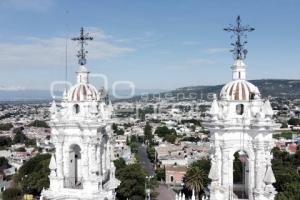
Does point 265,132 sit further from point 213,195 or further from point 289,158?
point 289,158

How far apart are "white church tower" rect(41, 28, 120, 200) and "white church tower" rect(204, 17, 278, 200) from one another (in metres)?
5.91

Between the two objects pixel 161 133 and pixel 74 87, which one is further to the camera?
pixel 161 133

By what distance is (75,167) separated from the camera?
25.6 m

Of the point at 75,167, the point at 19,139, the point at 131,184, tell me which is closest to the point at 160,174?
the point at 131,184

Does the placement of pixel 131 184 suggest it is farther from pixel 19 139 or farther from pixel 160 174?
pixel 19 139

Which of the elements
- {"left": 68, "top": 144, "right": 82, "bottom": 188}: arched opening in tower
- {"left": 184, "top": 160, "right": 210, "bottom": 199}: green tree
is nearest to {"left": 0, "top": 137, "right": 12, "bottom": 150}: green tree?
{"left": 184, "top": 160, "right": 210, "bottom": 199}: green tree

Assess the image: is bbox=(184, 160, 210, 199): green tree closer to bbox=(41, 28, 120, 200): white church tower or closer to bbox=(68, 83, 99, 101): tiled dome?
bbox=(41, 28, 120, 200): white church tower

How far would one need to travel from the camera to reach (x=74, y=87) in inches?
984

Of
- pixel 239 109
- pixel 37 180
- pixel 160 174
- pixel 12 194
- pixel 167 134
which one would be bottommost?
pixel 160 174

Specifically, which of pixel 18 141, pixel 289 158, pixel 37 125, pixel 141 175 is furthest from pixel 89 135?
pixel 37 125

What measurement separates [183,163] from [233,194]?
68.1 meters

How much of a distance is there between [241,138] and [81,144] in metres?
8.52

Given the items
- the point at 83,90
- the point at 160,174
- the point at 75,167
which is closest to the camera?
the point at 83,90

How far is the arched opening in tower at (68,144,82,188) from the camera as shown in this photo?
25016mm
